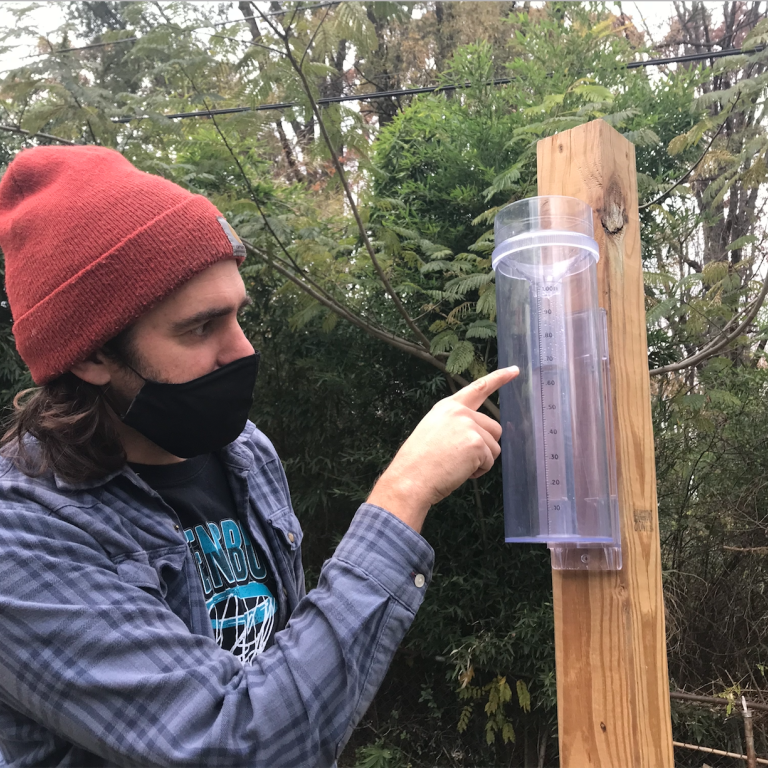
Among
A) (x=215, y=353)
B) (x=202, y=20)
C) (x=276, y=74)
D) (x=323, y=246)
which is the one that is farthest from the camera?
(x=323, y=246)

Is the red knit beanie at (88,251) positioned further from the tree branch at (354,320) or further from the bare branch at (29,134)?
the bare branch at (29,134)

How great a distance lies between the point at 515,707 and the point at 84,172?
3096 millimetres

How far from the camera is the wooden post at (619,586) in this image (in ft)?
4.04

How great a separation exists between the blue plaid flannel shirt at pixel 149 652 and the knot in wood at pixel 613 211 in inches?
30.9

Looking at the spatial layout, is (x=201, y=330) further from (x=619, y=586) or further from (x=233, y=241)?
(x=619, y=586)

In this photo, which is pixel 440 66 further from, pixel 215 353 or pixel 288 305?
pixel 215 353

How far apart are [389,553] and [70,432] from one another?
66 centimetres

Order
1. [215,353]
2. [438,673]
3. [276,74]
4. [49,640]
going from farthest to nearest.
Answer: [438,673], [276,74], [215,353], [49,640]

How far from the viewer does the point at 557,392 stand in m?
1.29

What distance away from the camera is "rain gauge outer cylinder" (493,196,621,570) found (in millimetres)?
1271

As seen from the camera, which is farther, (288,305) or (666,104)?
(288,305)

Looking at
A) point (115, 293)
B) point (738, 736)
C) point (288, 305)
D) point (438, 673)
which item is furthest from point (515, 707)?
point (115, 293)

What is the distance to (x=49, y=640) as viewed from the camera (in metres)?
0.97

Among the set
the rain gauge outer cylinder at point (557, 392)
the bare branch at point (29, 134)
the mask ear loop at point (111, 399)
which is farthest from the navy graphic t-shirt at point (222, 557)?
the bare branch at point (29, 134)
